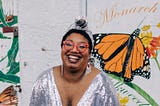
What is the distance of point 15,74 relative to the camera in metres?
5.30

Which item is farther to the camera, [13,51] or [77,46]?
[13,51]

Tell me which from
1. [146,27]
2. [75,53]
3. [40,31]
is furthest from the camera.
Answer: [40,31]

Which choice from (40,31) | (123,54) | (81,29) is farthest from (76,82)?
(40,31)

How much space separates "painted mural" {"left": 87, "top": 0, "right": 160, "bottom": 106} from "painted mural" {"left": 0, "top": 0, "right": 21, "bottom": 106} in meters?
0.95

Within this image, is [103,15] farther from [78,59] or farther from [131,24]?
[78,59]

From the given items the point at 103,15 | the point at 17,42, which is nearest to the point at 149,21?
the point at 103,15

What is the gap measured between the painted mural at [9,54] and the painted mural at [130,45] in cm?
95

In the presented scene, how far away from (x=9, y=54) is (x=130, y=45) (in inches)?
57.6

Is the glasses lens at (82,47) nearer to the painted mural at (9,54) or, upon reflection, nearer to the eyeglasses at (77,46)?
the eyeglasses at (77,46)

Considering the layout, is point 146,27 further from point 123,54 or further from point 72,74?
point 72,74

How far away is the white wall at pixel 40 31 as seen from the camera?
16.4ft

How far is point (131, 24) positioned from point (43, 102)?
2.31 metres

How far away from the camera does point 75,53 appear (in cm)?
269

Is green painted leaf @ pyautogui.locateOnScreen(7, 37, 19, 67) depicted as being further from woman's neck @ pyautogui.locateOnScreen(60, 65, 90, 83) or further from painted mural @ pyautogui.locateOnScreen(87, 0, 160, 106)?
woman's neck @ pyautogui.locateOnScreen(60, 65, 90, 83)
